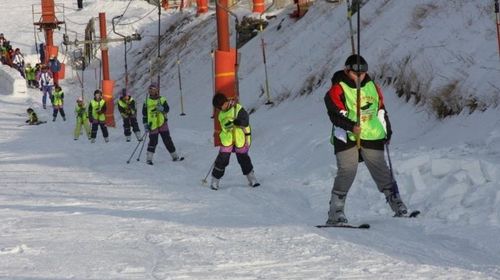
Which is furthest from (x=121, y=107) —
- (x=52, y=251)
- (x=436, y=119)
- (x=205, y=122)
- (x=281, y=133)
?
(x=52, y=251)

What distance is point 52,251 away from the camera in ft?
21.1

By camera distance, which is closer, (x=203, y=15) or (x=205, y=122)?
(x=205, y=122)

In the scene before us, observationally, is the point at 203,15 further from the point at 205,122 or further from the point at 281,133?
the point at 281,133

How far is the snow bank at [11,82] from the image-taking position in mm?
35750

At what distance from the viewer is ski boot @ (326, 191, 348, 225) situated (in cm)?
747

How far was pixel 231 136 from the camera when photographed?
36.4 ft

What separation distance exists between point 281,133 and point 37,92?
2489cm

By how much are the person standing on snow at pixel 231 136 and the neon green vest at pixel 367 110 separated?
143 inches

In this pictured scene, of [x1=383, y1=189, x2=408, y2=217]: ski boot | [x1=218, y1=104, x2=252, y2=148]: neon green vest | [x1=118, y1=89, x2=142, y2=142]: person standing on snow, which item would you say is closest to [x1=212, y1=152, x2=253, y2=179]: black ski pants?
[x1=218, y1=104, x2=252, y2=148]: neon green vest

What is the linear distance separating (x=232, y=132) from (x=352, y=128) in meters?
4.01

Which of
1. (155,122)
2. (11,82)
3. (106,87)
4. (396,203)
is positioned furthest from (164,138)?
(11,82)

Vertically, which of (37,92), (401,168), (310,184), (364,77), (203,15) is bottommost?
(37,92)

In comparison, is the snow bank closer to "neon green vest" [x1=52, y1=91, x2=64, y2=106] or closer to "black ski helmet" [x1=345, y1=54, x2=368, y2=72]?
"neon green vest" [x1=52, y1=91, x2=64, y2=106]

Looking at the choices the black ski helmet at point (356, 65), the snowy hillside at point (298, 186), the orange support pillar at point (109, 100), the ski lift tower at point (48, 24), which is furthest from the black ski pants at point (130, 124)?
the ski lift tower at point (48, 24)
